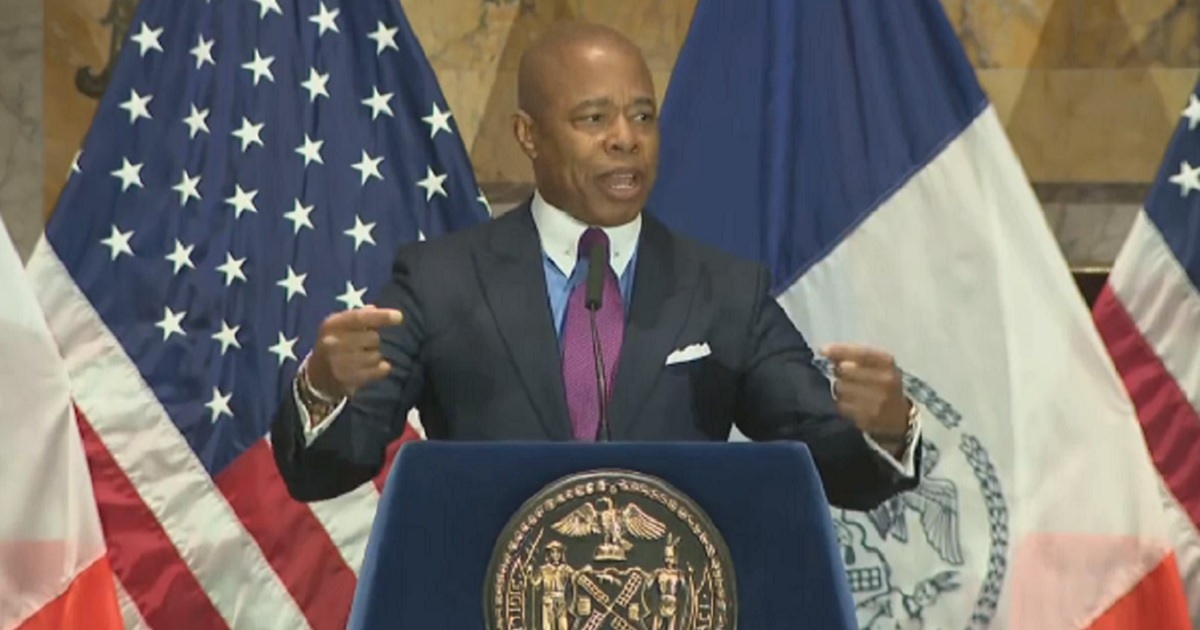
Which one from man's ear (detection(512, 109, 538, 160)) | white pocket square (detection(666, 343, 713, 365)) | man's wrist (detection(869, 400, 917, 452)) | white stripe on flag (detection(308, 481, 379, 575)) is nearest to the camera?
man's wrist (detection(869, 400, 917, 452))

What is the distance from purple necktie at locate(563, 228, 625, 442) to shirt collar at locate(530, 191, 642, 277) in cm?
5

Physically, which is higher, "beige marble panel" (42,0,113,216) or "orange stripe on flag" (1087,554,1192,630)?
"beige marble panel" (42,0,113,216)

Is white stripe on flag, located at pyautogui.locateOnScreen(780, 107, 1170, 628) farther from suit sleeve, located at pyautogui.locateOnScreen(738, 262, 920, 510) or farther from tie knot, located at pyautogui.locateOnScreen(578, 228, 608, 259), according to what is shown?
tie knot, located at pyautogui.locateOnScreen(578, 228, 608, 259)

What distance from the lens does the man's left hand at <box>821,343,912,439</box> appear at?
2.75 meters

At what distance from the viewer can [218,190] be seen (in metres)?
4.41

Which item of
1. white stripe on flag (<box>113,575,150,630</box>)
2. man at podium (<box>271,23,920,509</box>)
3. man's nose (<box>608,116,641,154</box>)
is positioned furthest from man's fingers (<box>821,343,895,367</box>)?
white stripe on flag (<box>113,575,150,630</box>)

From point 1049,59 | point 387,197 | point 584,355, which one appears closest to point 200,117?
point 387,197

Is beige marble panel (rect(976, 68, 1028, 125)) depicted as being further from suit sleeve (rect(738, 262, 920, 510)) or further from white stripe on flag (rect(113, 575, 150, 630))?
white stripe on flag (rect(113, 575, 150, 630))

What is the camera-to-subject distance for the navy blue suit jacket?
3086 mm

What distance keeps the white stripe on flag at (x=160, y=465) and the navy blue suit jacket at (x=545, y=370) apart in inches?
47.1

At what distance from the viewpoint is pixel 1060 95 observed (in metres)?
4.93

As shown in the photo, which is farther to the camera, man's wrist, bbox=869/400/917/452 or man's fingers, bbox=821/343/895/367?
man's wrist, bbox=869/400/917/452

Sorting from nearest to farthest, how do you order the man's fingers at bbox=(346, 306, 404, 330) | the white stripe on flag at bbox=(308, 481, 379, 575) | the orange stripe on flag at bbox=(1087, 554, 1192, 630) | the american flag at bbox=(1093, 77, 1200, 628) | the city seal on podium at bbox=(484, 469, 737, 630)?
the city seal on podium at bbox=(484, 469, 737, 630) < the man's fingers at bbox=(346, 306, 404, 330) < the orange stripe on flag at bbox=(1087, 554, 1192, 630) < the american flag at bbox=(1093, 77, 1200, 628) < the white stripe on flag at bbox=(308, 481, 379, 575)

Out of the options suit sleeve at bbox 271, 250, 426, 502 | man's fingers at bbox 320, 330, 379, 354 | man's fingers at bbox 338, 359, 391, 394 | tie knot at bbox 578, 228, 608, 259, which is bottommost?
suit sleeve at bbox 271, 250, 426, 502
